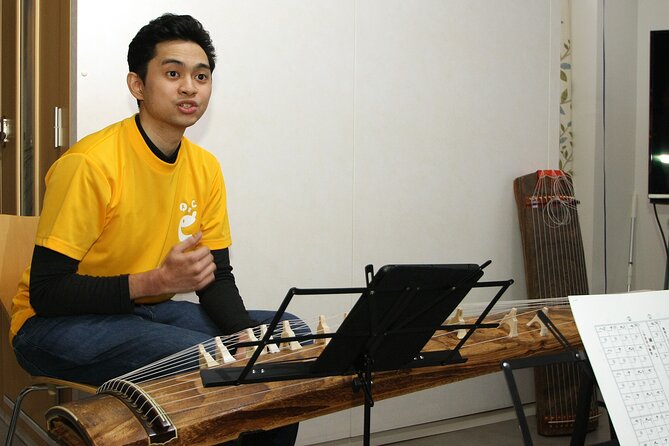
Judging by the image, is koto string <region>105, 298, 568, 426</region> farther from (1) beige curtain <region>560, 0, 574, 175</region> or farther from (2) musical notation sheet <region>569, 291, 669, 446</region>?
(1) beige curtain <region>560, 0, 574, 175</region>

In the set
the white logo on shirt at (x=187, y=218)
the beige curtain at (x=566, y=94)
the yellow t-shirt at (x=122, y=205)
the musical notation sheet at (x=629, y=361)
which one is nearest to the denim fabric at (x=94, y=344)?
the yellow t-shirt at (x=122, y=205)

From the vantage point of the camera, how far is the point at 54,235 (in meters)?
1.84

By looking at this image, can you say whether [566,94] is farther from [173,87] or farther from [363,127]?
[173,87]

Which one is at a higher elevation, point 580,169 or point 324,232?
point 580,169

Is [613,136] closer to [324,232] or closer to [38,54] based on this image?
[324,232]

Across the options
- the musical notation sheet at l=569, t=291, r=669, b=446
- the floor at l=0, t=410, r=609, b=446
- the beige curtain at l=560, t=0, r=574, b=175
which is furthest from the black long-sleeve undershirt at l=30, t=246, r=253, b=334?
the beige curtain at l=560, t=0, r=574, b=175

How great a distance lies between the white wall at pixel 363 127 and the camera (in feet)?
8.17

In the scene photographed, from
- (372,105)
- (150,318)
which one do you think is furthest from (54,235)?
(372,105)

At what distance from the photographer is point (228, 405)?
136 cm

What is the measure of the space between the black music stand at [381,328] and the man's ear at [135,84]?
927 millimetres

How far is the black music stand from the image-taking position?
4.27ft

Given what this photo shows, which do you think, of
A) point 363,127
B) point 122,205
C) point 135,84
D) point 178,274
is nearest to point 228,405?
point 178,274

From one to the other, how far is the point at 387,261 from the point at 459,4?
Result: 104 centimetres

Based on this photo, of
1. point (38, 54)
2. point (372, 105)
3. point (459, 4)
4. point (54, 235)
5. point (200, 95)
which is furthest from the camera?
point (459, 4)
